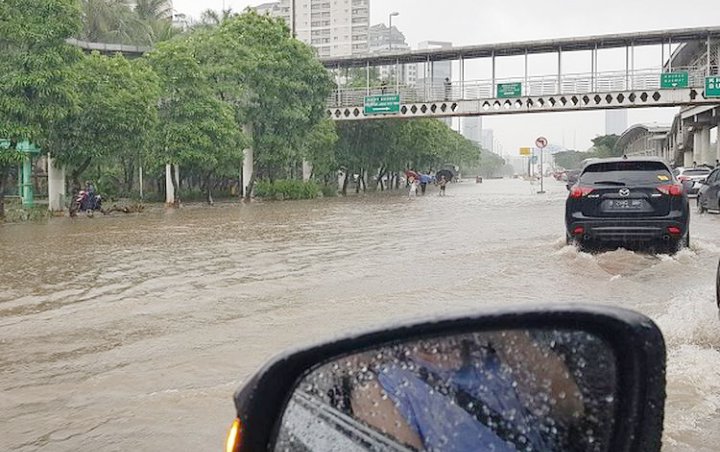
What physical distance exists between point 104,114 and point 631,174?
1752 centimetres

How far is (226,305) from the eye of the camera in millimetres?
7352

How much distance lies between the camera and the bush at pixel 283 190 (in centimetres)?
3728

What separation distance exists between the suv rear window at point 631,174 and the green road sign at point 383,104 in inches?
1277

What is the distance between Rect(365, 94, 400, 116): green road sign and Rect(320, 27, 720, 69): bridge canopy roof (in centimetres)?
421

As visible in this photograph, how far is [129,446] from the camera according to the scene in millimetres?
3631

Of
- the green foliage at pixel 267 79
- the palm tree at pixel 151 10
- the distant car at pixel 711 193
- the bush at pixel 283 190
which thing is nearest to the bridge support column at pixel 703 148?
the bush at pixel 283 190

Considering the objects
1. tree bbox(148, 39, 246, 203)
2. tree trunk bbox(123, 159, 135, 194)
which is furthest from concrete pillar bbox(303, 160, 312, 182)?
tree bbox(148, 39, 246, 203)

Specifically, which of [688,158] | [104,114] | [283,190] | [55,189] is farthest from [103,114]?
[688,158]

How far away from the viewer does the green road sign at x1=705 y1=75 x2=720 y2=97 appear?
3675 centimetres

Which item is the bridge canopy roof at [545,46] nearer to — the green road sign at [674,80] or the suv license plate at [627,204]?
the green road sign at [674,80]

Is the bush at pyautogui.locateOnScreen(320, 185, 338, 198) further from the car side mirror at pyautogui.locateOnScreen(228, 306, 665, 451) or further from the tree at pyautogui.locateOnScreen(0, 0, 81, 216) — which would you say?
the car side mirror at pyautogui.locateOnScreen(228, 306, 665, 451)

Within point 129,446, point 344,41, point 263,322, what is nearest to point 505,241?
point 263,322

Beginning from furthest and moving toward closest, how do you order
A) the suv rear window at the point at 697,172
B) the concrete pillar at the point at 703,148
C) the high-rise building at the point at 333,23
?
1. the high-rise building at the point at 333,23
2. the concrete pillar at the point at 703,148
3. the suv rear window at the point at 697,172

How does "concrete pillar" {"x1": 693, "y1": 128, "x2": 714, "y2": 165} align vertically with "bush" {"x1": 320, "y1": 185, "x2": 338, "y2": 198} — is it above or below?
above
